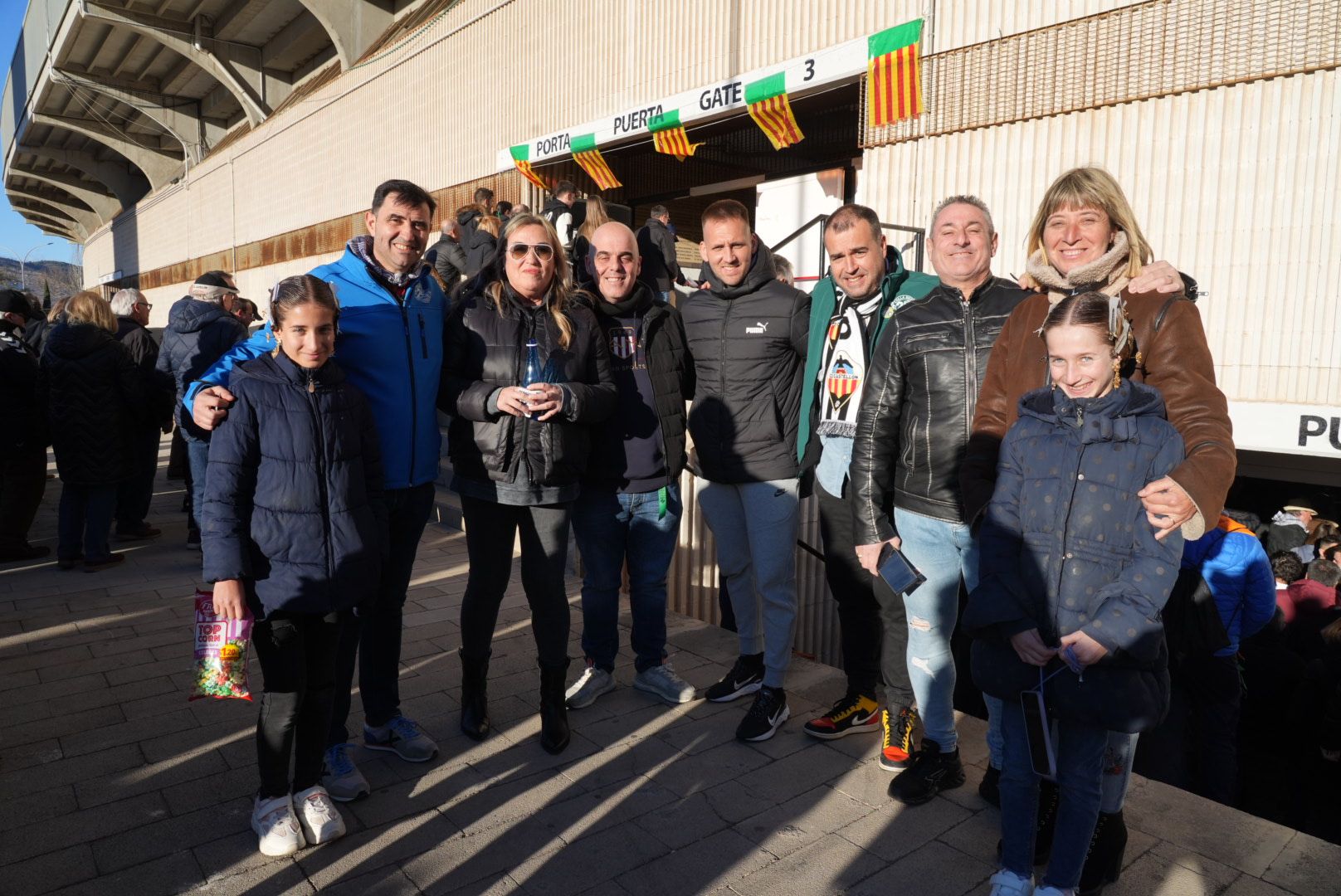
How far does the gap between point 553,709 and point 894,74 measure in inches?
239

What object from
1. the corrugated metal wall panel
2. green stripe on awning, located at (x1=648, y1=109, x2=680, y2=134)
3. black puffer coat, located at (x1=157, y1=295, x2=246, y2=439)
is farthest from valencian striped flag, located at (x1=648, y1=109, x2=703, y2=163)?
black puffer coat, located at (x1=157, y1=295, x2=246, y2=439)

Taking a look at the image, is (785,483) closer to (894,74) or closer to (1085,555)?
(1085,555)

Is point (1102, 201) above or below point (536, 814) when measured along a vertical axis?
above

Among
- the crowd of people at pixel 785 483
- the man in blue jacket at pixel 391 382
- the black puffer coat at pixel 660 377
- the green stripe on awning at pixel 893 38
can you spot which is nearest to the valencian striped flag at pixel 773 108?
the green stripe on awning at pixel 893 38

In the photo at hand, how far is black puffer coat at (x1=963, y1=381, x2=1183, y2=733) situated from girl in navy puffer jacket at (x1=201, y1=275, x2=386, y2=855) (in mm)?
1885

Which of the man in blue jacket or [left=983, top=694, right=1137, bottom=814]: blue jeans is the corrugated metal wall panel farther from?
the man in blue jacket

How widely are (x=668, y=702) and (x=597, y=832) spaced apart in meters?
1.03

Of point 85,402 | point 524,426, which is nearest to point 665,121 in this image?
point 85,402

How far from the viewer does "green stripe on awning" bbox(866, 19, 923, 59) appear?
275 inches

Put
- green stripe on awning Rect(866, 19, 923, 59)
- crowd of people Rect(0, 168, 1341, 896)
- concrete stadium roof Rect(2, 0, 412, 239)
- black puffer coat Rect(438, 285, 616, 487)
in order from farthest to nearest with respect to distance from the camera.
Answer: concrete stadium roof Rect(2, 0, 412, 239) < green stripe on awning Rect(866, 19, 923, 59) < black puffer coat Rect(438, 285, 616, 487) < crowd of people Rect(0, 168, 1341, 896)

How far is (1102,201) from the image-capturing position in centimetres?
243

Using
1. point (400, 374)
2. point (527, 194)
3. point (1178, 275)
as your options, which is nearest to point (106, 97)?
point (527, 194)

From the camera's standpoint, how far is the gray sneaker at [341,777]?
2924 mm

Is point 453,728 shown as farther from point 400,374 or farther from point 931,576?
point 931,576
